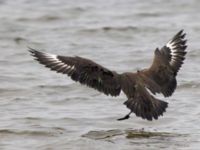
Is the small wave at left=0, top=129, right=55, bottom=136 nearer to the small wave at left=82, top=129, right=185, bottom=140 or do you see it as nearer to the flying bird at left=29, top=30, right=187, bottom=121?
the small wave at left=82, top=129, right=185, bottom=140

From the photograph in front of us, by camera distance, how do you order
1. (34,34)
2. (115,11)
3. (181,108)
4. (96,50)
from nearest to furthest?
(181,108)
(96,50)
(34,34)
(115,11)

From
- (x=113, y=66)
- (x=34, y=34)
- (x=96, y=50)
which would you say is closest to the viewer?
(x=113, y=66)

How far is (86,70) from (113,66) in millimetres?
3505

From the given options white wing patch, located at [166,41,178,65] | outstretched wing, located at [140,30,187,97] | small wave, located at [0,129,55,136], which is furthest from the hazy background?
white wing patch, located at [166,41,178,65]

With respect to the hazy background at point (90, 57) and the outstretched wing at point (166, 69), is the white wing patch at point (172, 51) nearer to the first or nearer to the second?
the outstretched wing at point (166, 69)

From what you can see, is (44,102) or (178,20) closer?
(44,102)

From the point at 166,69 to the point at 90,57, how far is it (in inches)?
143

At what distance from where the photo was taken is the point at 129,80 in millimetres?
9203

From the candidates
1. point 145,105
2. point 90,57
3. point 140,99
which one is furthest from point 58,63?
point 90,57

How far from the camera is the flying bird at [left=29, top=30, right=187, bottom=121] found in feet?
29.0

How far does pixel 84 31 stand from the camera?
49.2ft

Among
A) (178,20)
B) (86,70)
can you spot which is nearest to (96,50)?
(178,20)

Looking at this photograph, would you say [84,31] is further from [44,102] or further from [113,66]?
[44,102]

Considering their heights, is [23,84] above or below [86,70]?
below
